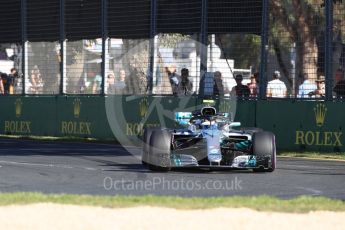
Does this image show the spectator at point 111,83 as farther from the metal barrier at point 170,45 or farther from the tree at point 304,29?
the tree at point 304,29

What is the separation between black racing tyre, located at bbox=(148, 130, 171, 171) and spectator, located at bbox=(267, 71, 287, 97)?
280 inches

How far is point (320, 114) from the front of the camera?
67.2 feet

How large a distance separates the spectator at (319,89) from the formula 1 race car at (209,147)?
18.6 feet

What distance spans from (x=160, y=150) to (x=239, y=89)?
782 cm

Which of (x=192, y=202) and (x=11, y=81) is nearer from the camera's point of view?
(x=192, y=202)

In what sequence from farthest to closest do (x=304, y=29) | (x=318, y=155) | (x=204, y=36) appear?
(x=204, y=36)
(x=304, y=29)
(x=318, y=155)

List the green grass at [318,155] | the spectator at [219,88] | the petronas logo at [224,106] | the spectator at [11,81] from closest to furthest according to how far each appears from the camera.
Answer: the green grass at [318,155]
the petronas logo at [224,106]
the spectator at [219,88]
the spectator at [11,81]

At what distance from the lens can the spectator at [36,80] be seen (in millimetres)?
27328

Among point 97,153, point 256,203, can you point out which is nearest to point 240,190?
point 256,203

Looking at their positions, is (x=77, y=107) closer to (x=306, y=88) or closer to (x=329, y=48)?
(x=306, y=88)

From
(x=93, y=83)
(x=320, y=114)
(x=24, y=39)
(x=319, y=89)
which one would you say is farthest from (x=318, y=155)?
(x=24, y=39)

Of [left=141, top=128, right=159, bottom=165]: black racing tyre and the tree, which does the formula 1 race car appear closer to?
[left=141, top=128, right=159, bottom=165]: black racing tyre

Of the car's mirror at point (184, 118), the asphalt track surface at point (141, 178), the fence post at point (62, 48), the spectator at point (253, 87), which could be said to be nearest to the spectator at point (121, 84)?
the fence post at point (62, 48)

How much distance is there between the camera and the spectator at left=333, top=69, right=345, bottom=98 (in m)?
20.5
